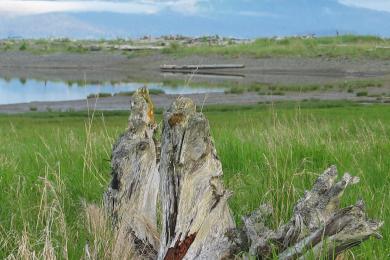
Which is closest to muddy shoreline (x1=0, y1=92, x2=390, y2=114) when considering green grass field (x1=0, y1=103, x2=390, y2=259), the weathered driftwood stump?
green grass field (x1=0, y1=103, x2=390, y2=259)

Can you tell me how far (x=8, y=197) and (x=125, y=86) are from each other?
56.8 meters

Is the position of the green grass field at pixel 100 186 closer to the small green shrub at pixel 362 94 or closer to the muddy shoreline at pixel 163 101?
the muddy shoreline at pixel 163 101

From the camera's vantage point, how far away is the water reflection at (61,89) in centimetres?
5438

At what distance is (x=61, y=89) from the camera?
62188 millimetres

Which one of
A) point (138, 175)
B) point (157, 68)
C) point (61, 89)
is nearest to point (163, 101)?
point (61, 89)

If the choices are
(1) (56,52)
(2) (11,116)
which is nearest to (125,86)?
(2) (11,116)

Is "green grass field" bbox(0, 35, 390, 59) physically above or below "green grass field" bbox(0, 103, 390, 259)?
below

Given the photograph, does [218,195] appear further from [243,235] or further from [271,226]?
[271,226]

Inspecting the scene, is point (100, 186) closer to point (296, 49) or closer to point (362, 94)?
point (362, 94)

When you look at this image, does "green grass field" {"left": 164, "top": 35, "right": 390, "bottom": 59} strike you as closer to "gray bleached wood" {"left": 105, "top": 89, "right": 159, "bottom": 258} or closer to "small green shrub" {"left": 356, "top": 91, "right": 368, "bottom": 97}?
"small green shrub" {"left": 356, "top": 91, "right": 368, "bottom": 97}

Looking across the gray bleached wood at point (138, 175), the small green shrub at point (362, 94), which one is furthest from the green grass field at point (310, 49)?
the gray bleached wood at point (138, 175)

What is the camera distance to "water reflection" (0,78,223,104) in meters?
54.4

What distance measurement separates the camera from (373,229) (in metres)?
3.82

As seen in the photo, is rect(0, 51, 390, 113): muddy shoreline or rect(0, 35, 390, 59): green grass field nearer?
rect(0, 51, 390, 113): muddy shoreline
